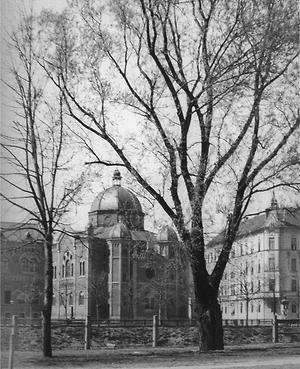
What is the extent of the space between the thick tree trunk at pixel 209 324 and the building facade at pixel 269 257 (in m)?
0.98

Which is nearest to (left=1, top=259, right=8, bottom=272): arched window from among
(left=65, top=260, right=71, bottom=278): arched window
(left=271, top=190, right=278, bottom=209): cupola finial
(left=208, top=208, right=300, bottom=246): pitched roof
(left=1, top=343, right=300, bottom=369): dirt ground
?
(left=1, top=343, right=300, bottom=369): dirt ground

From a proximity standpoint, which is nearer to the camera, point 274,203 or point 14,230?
point 14,230

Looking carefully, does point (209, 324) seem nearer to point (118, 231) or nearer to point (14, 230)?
point (14, 230)

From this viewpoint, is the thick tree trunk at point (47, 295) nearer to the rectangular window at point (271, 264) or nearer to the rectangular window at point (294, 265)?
the rectangular window at point (271, 264)

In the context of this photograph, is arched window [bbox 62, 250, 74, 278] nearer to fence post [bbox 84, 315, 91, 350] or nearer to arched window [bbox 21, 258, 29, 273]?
fence post [bbox 84, 315, 91, 350]

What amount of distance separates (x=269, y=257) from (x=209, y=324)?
5.45 m

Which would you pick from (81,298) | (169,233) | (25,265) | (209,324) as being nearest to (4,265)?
(25,265)

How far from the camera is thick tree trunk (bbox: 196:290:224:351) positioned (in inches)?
514

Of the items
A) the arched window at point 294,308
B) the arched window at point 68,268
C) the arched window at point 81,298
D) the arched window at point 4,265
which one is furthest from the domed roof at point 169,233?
the arched window at point 81,298

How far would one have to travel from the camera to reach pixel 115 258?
158 feet

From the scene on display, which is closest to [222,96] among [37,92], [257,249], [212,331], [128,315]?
[37,92]

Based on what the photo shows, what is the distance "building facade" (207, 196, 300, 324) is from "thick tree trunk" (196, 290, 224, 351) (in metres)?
→ 0.98

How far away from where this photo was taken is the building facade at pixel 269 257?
14258mm

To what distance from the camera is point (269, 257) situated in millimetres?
18094
